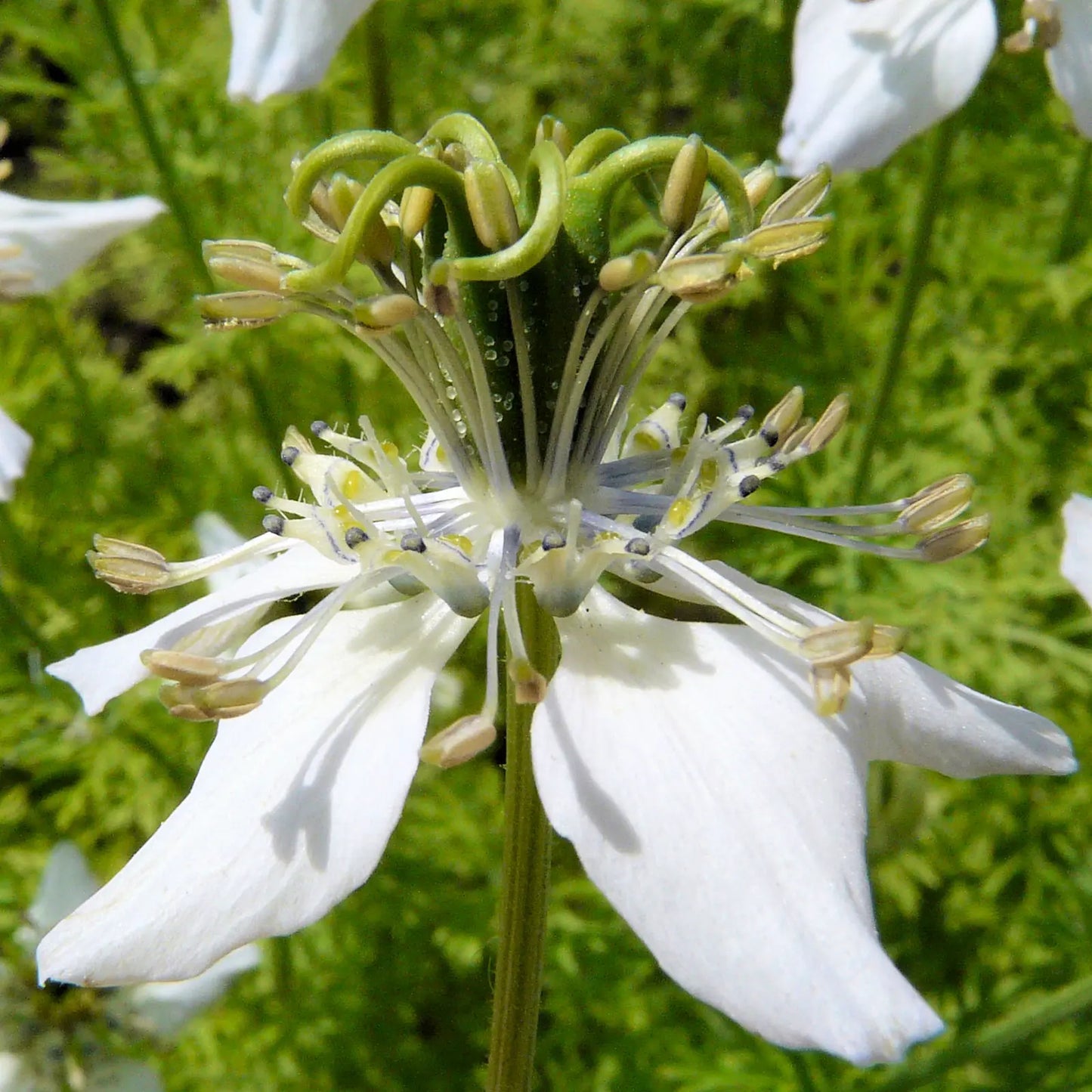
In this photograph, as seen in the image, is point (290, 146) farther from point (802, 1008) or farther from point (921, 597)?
point (802, 1008)

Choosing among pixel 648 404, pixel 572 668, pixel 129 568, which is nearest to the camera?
pixel 572 668

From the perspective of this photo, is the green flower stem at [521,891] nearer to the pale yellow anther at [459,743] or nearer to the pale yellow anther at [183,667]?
the pale yellow anther at [459,743]

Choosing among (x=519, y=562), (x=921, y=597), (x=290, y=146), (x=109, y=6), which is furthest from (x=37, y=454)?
(x=519, y=562)

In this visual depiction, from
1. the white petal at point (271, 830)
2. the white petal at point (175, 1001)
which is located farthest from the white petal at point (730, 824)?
the white petal at point (175, 1001)

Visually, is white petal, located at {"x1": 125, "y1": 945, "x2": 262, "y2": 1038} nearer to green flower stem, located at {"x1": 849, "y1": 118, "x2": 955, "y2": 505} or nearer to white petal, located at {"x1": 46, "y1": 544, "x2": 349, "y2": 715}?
white petal, located at {"x1": 46, "y1": 544, "x2": 349, "y2": 715}

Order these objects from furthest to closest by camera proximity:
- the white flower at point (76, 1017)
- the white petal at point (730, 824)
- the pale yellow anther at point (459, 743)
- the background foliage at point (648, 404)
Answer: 1. the background foliage at point (648, 404)
2. the white flower at point (76, 1017)
3. the pale yellow anther at point (459, 743)
4. the white petal at point (730, 824)

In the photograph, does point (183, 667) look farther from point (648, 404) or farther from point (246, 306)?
point (648, 404)

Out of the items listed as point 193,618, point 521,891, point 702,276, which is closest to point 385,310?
point 702,276
